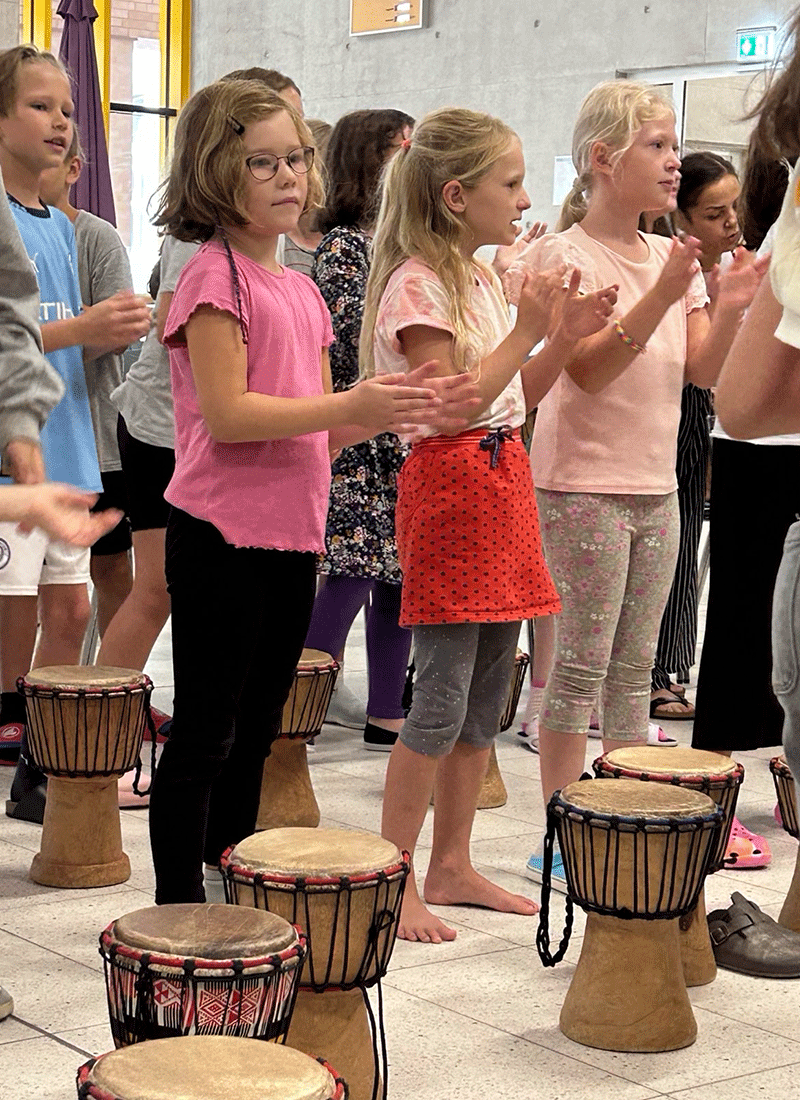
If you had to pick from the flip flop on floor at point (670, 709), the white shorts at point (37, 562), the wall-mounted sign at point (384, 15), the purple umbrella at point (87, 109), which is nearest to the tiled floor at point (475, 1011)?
the white shorts at point (37, 562)

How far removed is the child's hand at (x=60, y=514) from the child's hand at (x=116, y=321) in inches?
64.7

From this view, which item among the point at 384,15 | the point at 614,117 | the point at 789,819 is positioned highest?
the point at 384,15

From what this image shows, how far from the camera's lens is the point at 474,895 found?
299cm

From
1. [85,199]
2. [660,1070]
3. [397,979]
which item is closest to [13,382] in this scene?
[397,979]

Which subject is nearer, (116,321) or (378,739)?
(116,321)

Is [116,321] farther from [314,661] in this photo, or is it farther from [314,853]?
[314,853]

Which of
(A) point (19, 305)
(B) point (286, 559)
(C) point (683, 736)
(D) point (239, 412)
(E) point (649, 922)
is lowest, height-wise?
(C) point (683, 736)

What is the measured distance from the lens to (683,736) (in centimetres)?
461

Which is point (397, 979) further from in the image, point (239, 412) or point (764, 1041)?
point (239, 412)

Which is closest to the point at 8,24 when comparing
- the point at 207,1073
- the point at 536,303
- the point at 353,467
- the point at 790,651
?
the point at 353,467

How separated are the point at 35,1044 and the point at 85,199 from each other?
659cm

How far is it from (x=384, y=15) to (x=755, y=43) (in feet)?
10.5

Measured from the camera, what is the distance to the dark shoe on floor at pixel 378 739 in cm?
428

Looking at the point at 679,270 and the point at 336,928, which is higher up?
the point at 679,270
